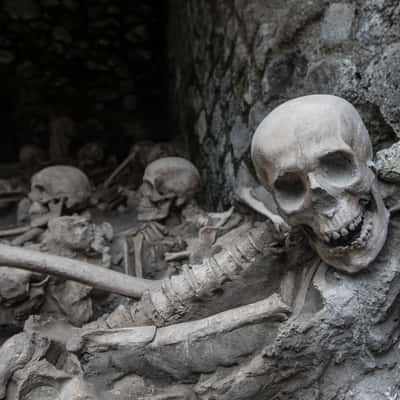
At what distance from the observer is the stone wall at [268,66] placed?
147cm

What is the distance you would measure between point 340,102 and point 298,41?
722 mm

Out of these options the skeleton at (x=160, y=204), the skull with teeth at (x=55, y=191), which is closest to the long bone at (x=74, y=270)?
the skeleton at (x=160, y=204)

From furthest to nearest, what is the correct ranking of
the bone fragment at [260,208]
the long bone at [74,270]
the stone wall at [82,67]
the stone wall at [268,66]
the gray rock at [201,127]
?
the stone wall at [82,67] < the gray rock at [201,127] < the stone wall at [268,66] < the long bone at [74,270] < the bone fragment at [260,208]

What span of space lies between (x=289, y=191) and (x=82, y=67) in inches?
86.1

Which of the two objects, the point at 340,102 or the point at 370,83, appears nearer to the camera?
the point at 340,102

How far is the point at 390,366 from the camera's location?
1065mm

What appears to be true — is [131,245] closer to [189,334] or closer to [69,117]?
[189,334]

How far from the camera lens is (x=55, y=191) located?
6.10ft

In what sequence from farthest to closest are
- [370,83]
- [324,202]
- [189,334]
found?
[370,83], [189,334], [324,202]

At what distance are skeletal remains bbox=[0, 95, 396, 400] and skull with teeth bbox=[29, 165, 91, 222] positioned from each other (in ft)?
2.09

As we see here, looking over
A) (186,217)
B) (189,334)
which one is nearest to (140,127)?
(186,217)

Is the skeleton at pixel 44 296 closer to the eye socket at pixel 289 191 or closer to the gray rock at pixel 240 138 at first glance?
the eye socket at pixel 289 191

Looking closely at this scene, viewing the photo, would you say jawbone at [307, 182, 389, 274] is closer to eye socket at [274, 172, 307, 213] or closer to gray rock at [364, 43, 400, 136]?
eye socket at [274, 172, 307, 213]

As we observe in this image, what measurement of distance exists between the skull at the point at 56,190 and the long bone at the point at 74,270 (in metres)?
0.49
